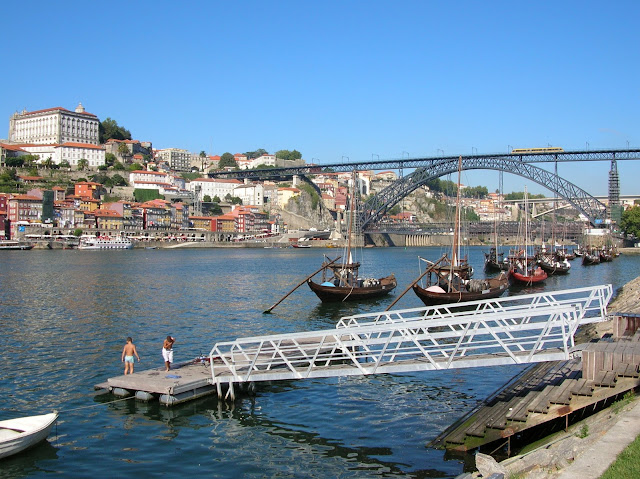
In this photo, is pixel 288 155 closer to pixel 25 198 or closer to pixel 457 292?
pixel 25 198

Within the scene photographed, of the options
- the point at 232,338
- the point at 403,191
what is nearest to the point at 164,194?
the point at 403,191

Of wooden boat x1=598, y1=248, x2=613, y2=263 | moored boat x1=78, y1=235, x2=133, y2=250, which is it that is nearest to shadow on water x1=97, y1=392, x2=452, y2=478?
wooden boat x1=598, y1=248, x2=613, y2=263

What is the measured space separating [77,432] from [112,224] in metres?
101

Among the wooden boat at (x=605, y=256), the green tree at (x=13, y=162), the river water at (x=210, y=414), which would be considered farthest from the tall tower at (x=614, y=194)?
the green tree at (x=13, y=162)

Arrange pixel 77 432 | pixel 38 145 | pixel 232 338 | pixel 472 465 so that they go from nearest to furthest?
pixel 472 465 → pixel 77 432 → pixel 232 338 → pixel 38 145

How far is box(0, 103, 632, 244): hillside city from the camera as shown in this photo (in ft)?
349

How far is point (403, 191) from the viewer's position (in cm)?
11238

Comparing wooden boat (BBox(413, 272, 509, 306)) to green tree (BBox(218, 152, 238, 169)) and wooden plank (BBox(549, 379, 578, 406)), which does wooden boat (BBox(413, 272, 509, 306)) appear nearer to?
wooden plank (BBox(549, 379, 578, 406))

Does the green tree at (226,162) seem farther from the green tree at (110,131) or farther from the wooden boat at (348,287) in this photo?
the wooden boat at (348,287)

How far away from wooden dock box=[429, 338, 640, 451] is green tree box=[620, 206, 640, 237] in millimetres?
104376

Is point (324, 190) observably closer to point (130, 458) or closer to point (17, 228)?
point (17, 228)

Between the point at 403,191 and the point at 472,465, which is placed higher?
the point at 403,191

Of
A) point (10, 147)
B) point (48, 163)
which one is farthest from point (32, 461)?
point (10, 147)

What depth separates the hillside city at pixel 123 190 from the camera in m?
106
